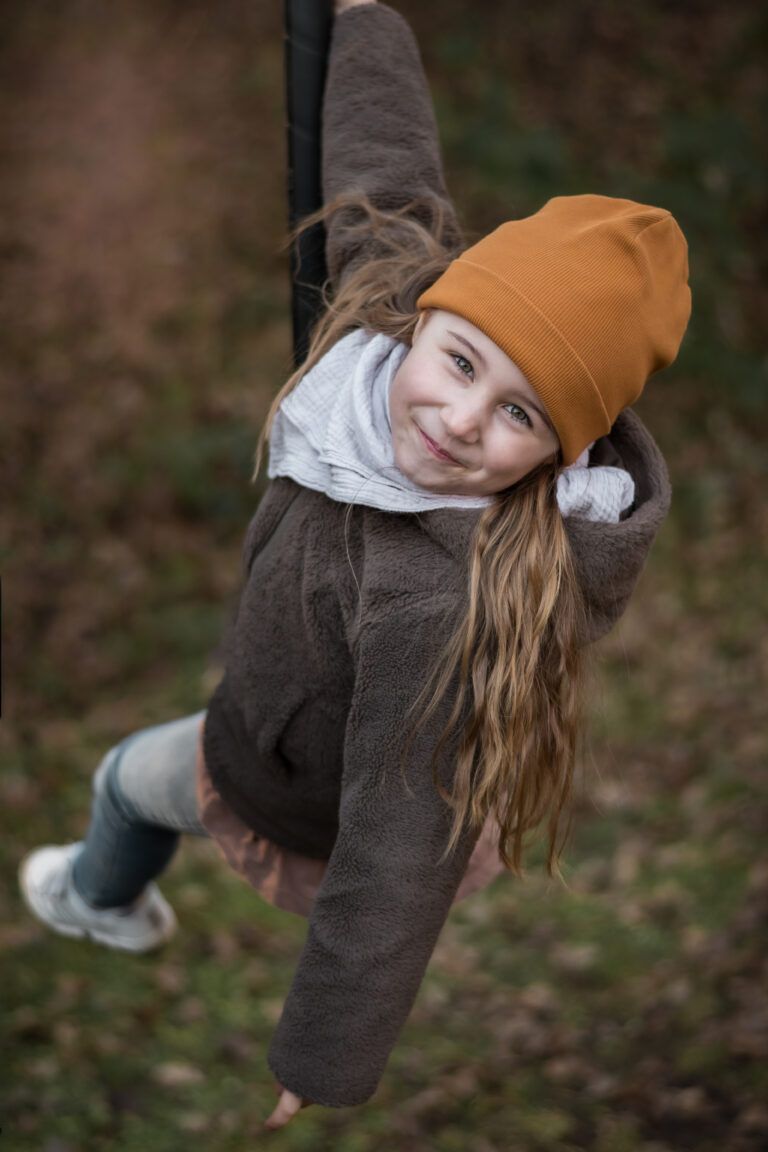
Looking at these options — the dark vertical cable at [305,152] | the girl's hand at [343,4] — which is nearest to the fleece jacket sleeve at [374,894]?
the dark vertical cable at [305,152]

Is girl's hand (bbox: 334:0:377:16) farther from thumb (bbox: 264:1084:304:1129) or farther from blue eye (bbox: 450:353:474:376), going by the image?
thumb (bbox: 264:1084:304:1129)

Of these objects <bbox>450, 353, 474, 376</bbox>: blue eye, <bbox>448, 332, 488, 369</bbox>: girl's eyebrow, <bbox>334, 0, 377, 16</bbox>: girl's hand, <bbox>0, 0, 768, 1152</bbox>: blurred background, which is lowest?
<bbox>0, 0, 768, 1152</bbox>: blurred background

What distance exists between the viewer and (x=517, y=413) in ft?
5.27

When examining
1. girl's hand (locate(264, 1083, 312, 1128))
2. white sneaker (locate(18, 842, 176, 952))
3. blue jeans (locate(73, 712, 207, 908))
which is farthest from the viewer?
white sneaker (locate(18, 842, 176, 952))

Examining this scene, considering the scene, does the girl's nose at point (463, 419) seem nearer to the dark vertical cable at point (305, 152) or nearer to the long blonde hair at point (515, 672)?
the long blonde hair at point (515, 672)

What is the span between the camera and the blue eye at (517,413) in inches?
63.2

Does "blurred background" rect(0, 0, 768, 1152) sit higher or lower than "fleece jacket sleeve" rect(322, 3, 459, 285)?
lower

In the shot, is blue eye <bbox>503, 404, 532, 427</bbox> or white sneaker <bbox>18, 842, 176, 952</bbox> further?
white sneaker <bbox>18, 842, 176, 952</bbox>

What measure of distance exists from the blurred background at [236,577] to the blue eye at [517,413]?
1.02 m

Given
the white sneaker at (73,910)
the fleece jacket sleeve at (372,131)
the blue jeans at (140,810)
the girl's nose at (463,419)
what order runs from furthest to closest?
the white sneaker at (73,910) < the blue jeans at (140,810) < the fleece jacket sleeve at (372,131) < the girl's nose at (463,419)

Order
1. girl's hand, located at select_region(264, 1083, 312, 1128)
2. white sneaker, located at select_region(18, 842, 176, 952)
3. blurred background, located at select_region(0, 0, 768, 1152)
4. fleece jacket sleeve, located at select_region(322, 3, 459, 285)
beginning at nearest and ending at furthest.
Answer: girl's hand, located at select_region(264, 1083, 312, 1128) → fleece jacket sleeve, located at select_region(322, 3, 459, 285) → white sneaker, located at select_region(18, 842, 176, 952) → blurred background, located at select_region(0, 0, 768, 1152)

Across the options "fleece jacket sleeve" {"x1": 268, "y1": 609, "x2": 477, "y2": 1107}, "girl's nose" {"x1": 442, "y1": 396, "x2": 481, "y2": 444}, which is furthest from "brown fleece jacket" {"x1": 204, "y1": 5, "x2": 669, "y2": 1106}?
"girl's nose" {"x1": 442, "y1": 396, "x2": 481, "y2": 444}

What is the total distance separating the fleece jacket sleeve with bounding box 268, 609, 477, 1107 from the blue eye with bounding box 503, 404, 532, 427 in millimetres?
331

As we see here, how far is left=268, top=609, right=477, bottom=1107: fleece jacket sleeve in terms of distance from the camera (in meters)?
1.60
